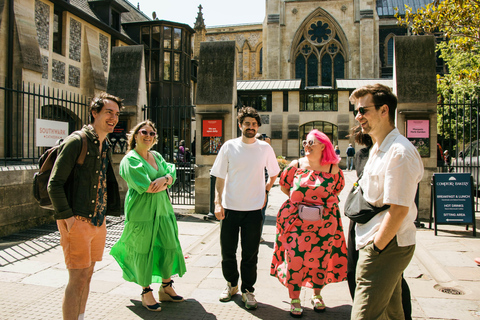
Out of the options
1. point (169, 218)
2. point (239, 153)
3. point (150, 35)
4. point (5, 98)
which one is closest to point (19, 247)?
point (169, 218)

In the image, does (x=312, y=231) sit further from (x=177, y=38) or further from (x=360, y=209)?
(x=177, y=38)

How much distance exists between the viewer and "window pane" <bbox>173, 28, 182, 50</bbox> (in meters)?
22.6

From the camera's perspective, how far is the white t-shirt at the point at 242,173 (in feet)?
11.6

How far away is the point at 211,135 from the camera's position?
27.5 ft

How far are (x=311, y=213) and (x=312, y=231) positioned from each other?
0.20 m

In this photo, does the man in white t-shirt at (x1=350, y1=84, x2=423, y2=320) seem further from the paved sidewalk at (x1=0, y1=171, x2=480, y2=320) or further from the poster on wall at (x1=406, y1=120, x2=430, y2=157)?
the poster on wall at (x1=406, y1=120, x2=430, y2=157)

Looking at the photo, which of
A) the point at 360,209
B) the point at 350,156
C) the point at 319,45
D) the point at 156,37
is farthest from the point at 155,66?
the point at 360,209

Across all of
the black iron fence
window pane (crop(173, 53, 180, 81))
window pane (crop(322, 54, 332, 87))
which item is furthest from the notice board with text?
window pane (crop(322, 54, 332, 87))

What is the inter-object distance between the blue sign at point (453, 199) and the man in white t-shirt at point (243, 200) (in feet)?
14.9

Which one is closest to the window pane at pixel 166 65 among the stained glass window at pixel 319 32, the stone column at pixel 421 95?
the stained glass window at pixel 319 32

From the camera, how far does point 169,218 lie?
364 centimetres

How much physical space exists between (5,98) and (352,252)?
43.5ft

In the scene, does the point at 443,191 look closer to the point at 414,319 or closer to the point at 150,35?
the point at 414,319

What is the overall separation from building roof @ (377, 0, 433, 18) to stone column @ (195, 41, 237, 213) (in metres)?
34.3
